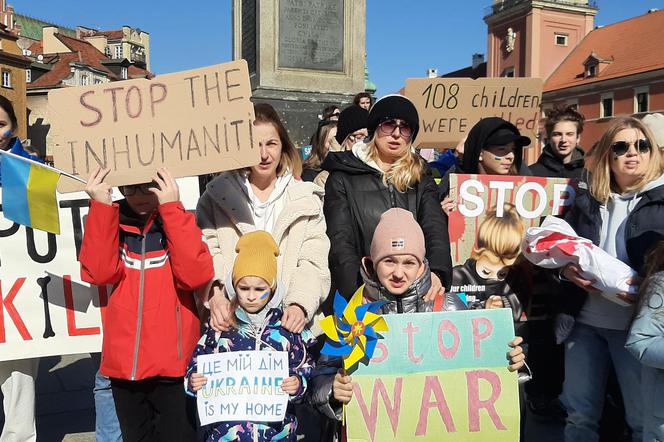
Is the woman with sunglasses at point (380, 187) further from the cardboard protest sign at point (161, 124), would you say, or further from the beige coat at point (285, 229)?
the cardboard protest sign at point (161, 124)

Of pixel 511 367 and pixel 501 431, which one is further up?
pixel 511 367

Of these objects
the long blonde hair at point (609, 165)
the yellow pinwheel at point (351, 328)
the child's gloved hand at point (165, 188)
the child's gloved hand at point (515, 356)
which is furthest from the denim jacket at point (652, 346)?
the child's gloved hand at point (165, 188)

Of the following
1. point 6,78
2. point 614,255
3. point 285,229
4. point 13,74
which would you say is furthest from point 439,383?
A: point 13,74

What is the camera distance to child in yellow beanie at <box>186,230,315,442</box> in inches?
104

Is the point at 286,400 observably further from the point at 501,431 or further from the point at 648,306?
the point at 648,306

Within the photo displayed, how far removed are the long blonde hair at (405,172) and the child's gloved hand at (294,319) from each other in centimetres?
85

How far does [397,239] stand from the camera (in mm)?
2656

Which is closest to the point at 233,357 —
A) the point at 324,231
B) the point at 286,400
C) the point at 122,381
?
the point at 286,400

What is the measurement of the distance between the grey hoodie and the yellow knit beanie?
153cm

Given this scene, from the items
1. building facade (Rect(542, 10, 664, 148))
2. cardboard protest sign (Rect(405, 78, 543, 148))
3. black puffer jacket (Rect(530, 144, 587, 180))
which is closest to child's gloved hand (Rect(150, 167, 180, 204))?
cardboard protest sign (Rect(405, 78, 543, 148))

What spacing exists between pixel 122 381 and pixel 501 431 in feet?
5.35

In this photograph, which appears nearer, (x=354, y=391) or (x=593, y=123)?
(x=354, y=391)

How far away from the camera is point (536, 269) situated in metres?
3.49

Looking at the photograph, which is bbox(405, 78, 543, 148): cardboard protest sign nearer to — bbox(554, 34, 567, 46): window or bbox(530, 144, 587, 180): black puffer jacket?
bbox(530, 144, 587, 180): black puffer jacket
